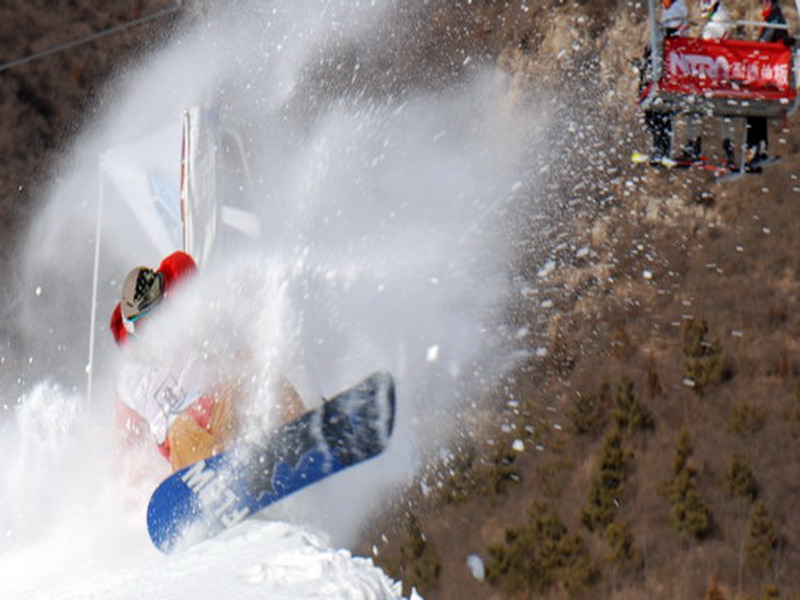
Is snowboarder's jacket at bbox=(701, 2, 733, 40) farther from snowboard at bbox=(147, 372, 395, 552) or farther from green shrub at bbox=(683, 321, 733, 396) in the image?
green shrub at bbox=(683, 321, 733, 396)

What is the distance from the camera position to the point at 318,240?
921 cm

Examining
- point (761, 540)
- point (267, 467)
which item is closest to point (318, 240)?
point (267, 467)

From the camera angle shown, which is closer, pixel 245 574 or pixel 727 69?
pixel 727 69

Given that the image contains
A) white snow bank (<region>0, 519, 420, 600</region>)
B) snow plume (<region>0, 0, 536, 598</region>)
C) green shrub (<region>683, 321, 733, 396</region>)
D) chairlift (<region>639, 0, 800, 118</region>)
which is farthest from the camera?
green shrub (<region>683, 321, 733, 396</region>)

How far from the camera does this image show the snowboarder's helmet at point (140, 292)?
22.5 ft

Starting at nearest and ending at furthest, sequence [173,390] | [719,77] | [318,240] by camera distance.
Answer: [719,77]
[173,390]
[318,240]

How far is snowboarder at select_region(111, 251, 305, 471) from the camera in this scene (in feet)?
22.8

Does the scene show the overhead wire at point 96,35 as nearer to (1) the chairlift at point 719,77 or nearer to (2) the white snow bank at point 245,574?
(2) the white snow bank at point 245,574

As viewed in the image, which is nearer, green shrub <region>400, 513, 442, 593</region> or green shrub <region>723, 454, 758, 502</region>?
green shrub <region>723, 454, 758, 502</region>

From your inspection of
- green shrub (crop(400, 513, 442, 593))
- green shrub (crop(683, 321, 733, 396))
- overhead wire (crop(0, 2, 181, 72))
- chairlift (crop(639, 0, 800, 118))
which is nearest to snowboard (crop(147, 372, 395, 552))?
green shrub (crop(400, 513, 442, 593))

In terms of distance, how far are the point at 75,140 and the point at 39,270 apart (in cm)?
171

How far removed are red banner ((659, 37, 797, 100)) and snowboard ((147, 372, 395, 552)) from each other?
2.88 meters

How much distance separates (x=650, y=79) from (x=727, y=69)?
1.54 feet

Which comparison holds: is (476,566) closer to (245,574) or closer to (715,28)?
(245,574)
